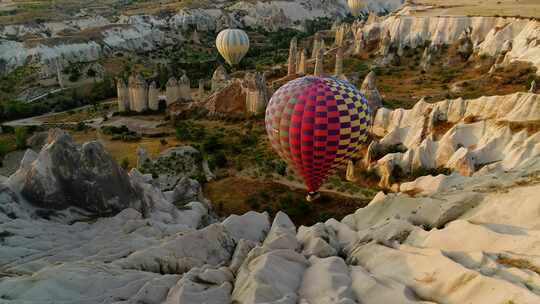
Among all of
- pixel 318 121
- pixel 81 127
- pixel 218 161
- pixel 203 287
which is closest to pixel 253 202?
pixel 218 161

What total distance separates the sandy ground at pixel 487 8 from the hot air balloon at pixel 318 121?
158ft

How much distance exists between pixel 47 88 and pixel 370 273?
62905mm

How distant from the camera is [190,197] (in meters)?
22.6

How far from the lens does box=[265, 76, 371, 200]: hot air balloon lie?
19.9m

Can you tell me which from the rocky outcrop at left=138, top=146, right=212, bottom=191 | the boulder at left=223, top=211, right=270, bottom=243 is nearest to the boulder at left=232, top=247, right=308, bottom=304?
the boulder at left=223, top=211, right=270, bottom=243

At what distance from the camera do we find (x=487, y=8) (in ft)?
220

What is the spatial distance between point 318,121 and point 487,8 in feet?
200

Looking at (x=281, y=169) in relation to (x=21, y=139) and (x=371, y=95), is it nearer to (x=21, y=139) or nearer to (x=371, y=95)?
(x=371, y=95)

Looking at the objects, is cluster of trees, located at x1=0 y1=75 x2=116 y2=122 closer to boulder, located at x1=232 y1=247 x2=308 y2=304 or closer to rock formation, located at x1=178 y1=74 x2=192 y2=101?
rock formation, located at x1=178 y1=74 x2=192 y2=101

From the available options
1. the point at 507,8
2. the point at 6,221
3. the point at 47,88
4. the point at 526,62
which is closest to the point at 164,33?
the point at 47,88

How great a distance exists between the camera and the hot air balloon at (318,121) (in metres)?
19.9

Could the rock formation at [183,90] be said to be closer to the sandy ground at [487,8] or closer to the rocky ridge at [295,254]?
the rocky ridge at [295,254]

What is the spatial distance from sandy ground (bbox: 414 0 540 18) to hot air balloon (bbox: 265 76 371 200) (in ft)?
158

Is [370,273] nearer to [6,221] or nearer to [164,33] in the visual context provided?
[6,221]
